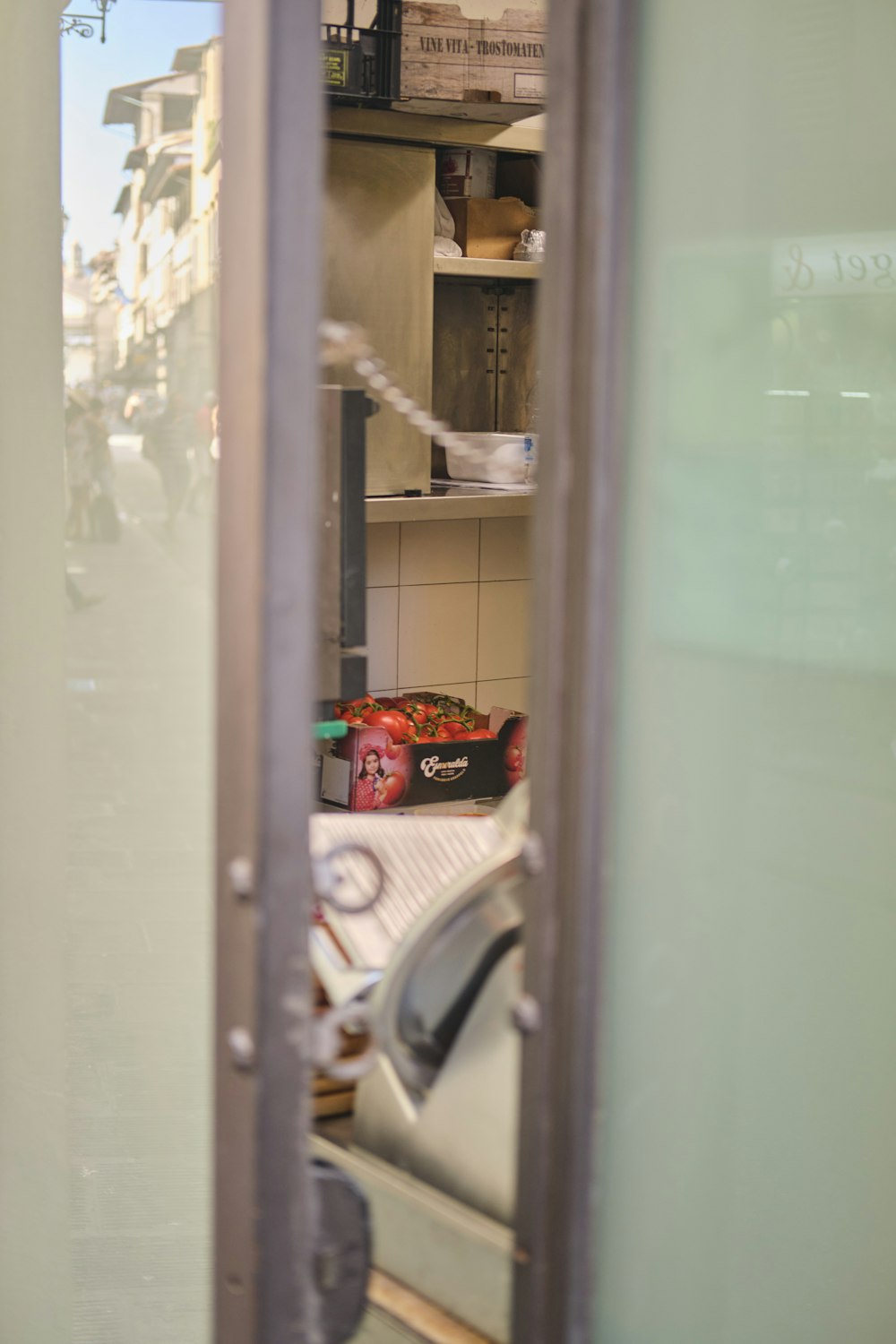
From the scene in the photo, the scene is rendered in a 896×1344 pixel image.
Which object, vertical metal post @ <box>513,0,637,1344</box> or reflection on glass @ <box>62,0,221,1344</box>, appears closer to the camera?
vertical metal post @ <box>513,0,637,1344</box>

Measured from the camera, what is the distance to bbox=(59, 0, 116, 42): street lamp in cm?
108

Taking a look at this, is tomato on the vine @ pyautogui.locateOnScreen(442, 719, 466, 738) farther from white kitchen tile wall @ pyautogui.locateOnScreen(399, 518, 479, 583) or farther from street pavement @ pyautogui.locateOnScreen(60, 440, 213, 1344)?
street pavement @ pyautogui.locateOnScreen(60, 440, 213, 1344)

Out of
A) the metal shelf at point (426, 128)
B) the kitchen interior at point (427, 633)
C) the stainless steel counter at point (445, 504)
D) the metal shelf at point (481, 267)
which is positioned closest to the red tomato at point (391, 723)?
the kitchen interior at point (427, 633)

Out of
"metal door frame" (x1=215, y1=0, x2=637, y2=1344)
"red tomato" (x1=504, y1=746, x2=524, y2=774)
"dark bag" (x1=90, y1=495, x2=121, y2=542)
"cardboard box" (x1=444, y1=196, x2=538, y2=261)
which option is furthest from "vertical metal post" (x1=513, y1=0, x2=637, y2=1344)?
"cardboard box" (x1=444, y1=196, x2=538, y2=261)

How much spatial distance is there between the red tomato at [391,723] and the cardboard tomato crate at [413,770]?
6 cm

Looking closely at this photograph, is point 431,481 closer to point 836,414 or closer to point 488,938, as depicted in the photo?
point 836,414

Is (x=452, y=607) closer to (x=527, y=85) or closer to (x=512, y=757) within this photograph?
(x=512, y=757)

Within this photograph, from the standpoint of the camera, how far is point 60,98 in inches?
44.3

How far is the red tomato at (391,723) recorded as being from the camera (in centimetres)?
231

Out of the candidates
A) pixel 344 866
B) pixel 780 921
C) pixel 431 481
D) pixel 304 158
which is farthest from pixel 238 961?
pixel 431 481

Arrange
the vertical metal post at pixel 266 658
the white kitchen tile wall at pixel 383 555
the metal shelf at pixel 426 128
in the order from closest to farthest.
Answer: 1. the vertical metal post at pixel 266 658
2. the metal shelf at pixel 426 128
3. the white kitchen tile wall at pixel 383 555

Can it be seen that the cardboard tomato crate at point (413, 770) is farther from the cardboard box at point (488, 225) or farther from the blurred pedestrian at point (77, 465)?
the blurred pedestrian at point (77, 465)

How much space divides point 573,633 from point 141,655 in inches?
15.7

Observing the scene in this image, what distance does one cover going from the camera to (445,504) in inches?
90.4
